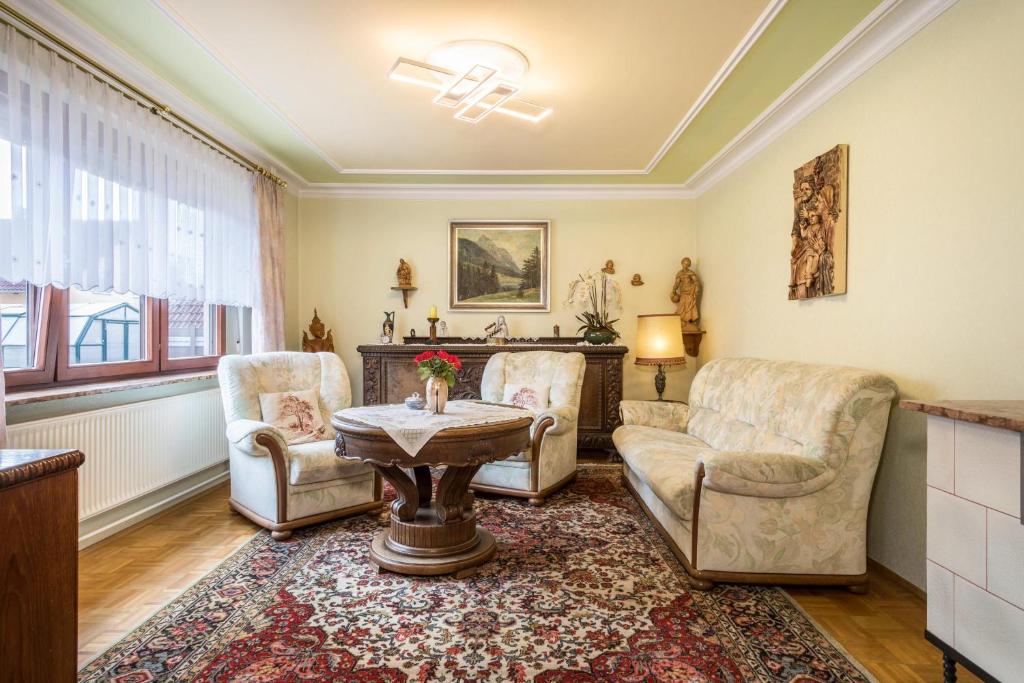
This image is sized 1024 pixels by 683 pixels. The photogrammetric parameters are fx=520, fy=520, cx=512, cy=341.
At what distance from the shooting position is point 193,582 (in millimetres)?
2508

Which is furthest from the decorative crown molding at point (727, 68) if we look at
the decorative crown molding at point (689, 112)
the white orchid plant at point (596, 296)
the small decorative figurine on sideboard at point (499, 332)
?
the small decorative figurine on sideboard at point (499, 332)

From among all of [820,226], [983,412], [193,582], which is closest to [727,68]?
[820,226]

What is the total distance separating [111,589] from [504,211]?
4413mm

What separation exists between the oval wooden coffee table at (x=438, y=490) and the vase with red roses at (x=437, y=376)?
371 millimetres

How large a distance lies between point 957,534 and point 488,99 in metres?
3.24

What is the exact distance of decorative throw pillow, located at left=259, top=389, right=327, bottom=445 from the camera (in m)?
3.42

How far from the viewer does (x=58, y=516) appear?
1.48 meters

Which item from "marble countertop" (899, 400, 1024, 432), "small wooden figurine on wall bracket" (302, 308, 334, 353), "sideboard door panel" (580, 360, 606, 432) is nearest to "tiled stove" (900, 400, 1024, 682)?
"marble countertop" (899, 400, 1024, 432)

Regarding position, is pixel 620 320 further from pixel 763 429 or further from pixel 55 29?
pixel 55 29

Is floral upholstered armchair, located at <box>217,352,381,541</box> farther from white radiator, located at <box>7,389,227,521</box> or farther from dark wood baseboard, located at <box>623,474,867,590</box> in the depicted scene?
dark wood baseboard, located at <box>623,474,867,590</box>

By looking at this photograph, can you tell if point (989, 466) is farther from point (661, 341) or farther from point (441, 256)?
point (441, 256)

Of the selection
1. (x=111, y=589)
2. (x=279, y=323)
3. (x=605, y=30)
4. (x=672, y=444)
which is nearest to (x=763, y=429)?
(x=672, y=444)

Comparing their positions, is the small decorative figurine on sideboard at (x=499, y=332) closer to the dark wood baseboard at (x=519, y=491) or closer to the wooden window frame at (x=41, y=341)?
the dark wood baseboard at (x=519, y=491)

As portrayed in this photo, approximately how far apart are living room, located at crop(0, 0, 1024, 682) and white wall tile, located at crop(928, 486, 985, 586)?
12mm
